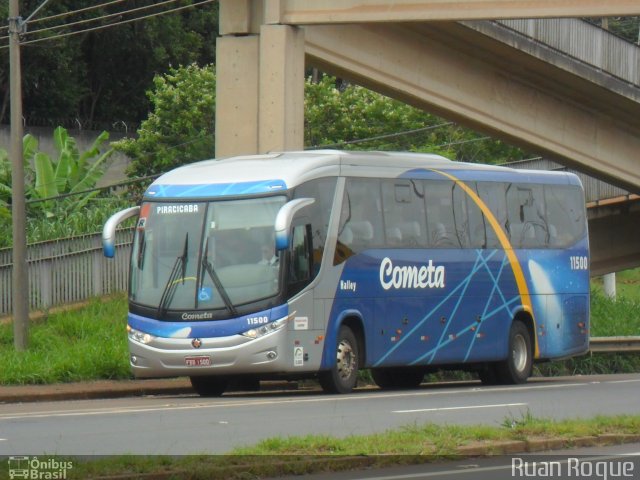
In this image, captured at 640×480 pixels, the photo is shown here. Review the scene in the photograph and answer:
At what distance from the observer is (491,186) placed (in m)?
24.6

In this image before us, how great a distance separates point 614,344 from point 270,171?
573 inches

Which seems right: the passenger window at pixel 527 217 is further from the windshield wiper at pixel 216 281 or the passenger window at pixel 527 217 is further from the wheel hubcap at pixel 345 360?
the windshield wiper at pixel 216 281

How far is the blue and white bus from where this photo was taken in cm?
1984

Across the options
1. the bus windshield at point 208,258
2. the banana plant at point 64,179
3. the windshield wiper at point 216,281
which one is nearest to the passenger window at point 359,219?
the bus windshield at point 208,258

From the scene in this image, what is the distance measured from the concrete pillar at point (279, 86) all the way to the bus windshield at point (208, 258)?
504 cm

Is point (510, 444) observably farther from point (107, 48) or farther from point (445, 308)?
point (107, 48)

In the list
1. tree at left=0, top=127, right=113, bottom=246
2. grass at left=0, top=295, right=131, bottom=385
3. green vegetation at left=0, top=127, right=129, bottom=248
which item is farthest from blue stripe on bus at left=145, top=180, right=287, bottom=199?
tree at left=0, top=127, right=113, bottom=246

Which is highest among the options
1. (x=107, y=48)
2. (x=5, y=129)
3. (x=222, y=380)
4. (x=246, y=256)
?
(x=107, y=48)

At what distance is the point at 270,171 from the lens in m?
20.5

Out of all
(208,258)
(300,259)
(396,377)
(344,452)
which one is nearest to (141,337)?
(208,258)

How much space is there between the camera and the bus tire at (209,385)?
21.5 m

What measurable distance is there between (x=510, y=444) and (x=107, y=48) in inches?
2132

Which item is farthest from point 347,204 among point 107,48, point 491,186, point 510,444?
point 107,48

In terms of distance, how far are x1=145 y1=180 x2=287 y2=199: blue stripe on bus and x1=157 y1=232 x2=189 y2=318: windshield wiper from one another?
0.76m
